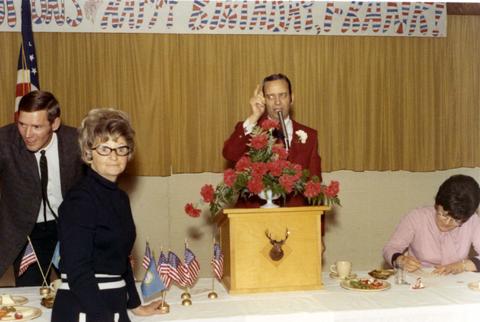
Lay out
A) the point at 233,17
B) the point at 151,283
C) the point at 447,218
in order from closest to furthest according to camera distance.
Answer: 1. the point at 151,283
2. the point at 447,218
3. the point at 233,17

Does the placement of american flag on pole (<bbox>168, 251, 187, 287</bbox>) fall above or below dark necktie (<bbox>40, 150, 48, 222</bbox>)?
below

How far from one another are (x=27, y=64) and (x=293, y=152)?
85.0 inches

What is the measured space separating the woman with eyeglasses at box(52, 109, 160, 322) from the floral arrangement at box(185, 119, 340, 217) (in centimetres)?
50

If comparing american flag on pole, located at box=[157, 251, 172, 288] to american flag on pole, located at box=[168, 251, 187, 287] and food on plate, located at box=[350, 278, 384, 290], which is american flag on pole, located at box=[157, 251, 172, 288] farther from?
food on plate, located at box=[350, 278, 384, 290]

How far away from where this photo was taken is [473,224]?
387 cm

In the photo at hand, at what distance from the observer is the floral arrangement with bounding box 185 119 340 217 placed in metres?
2.86

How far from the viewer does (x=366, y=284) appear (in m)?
2.98

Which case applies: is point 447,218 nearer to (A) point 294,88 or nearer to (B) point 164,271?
(B) point 164,271

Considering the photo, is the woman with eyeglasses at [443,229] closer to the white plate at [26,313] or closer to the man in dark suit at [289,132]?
the man in dark suit at [289,132]

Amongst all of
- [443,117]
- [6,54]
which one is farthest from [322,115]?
[6,54]

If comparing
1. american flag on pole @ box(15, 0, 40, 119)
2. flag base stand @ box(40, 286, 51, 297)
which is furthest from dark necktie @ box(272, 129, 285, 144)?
american flag on pole @ box(15, 0, 40, 119)

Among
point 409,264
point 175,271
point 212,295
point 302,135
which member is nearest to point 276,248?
point 212,295

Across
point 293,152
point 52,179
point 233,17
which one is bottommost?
point 52,179

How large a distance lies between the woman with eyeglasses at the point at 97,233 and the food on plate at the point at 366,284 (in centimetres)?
104
